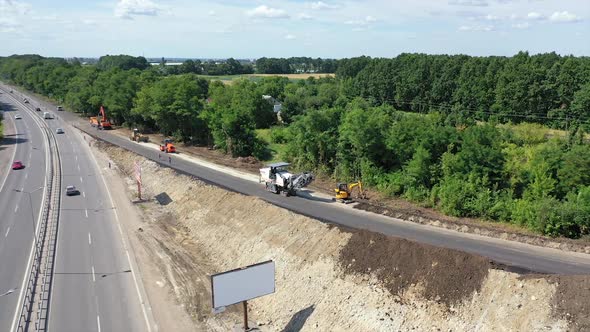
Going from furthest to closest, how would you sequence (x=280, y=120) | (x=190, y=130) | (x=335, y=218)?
(x=280, y=120), (x=190, y=130), (x=335, y=218)

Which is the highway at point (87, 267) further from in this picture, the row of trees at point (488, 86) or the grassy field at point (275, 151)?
the row of trees at point (488, 86)

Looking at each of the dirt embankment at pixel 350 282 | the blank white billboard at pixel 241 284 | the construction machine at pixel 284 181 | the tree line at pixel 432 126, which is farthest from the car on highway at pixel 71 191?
the blank white billboard at pixel 241 284

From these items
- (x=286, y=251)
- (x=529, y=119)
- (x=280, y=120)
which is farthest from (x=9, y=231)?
(x=529, y=119)

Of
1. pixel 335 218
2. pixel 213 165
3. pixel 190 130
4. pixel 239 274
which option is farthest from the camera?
pixel 190 130

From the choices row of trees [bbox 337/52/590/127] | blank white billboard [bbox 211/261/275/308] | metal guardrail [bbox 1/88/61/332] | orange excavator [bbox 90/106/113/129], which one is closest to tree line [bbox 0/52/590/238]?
row of trees [bbox 337/52/590/127]

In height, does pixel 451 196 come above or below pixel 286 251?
above

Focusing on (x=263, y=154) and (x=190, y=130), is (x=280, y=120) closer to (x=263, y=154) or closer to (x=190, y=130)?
(x=190, y=130)

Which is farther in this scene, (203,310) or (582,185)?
(582,185)
